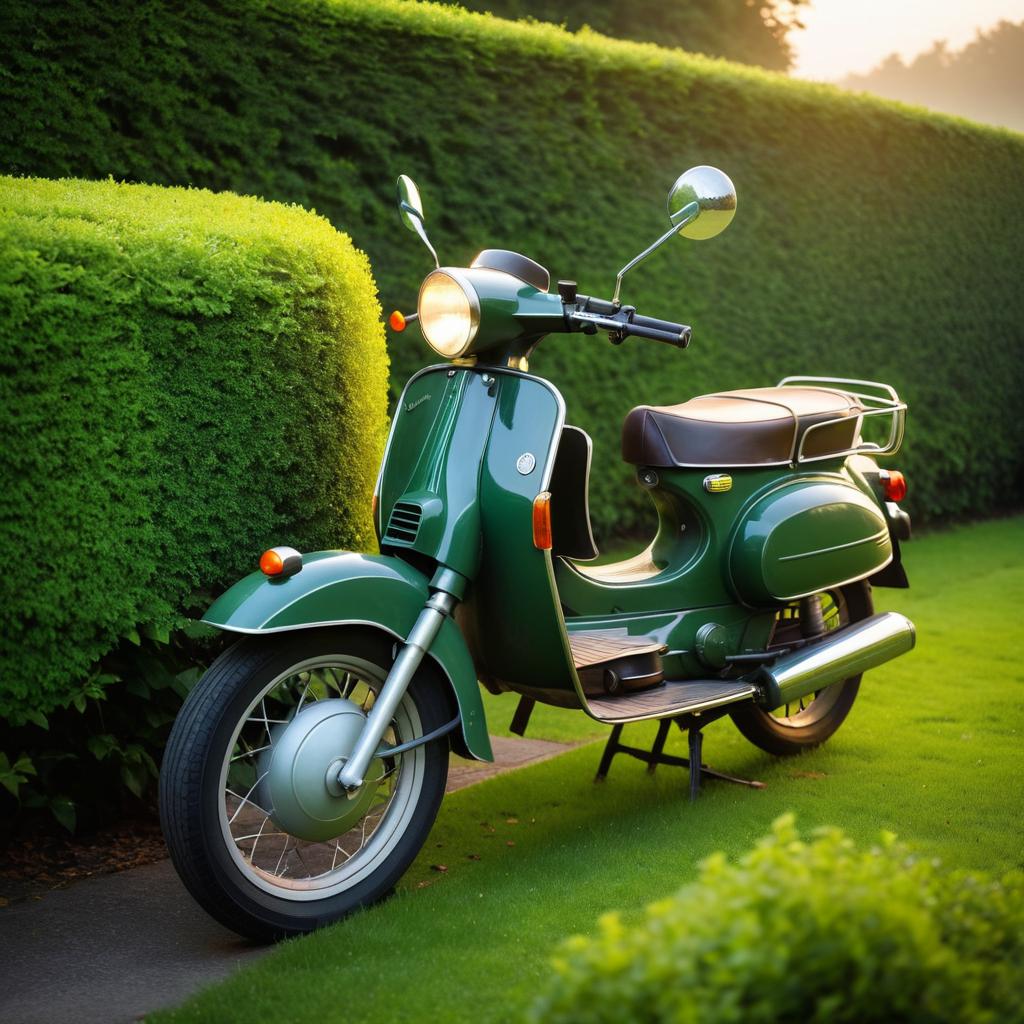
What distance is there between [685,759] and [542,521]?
1226 millimetres

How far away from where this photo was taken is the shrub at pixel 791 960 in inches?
58.2

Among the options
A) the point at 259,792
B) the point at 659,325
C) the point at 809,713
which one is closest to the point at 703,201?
the point at 659,325

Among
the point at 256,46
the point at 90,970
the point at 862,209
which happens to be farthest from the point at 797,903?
the point at 862,209

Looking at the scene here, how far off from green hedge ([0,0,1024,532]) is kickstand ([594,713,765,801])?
10.4 feet

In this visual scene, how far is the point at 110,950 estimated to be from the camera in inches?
114

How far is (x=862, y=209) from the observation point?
384 inches

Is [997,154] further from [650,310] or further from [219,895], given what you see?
[219,895]

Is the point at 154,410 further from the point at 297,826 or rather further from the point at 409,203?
the point at 297,826

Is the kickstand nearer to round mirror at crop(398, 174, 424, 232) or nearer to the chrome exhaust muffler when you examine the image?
the chrome exhaust muffler

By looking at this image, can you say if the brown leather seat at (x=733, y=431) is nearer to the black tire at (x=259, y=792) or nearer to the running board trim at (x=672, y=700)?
the running board trim at (x=672, y=700)

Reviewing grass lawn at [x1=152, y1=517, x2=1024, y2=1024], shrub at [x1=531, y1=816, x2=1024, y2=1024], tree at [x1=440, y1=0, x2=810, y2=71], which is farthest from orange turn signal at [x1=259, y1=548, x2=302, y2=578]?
tree at [x1=440, y1=0, x2=810, y2=71]

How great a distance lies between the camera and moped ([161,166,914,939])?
285 cm

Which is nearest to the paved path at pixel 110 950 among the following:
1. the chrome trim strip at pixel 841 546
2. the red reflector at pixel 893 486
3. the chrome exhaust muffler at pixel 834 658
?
the chrome exhaust muffler at pixel 834 658

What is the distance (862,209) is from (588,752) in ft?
21.9
